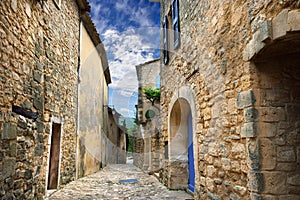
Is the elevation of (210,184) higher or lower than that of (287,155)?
lower

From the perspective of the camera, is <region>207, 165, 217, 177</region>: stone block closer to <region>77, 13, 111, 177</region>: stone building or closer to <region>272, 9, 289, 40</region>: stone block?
<region>272, 9, 289, 40</region>: stone block

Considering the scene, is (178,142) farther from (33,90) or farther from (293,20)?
(293,20)

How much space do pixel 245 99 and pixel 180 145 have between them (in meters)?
2.95

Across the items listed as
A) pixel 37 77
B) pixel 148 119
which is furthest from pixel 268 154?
pixel 148 119

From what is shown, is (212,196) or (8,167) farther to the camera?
(212,196)

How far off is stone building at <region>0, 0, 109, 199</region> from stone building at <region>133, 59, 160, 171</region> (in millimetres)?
2772

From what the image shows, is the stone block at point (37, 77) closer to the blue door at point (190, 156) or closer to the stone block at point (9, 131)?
the stone block at point (9, 131)

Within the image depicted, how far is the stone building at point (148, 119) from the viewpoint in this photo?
8000 millimetres

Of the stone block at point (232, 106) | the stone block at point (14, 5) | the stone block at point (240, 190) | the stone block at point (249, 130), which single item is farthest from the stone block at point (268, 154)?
the stone block at point (14, 5)

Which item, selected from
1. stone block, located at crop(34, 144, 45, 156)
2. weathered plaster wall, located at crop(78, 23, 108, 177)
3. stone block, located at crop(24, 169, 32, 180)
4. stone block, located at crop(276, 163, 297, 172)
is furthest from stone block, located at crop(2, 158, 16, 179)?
weathered plaster wall, located at crop(78, 23, 108, 177)

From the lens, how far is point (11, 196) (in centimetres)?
279

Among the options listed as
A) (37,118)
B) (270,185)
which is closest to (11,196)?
(37,118)

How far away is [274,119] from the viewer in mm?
2148

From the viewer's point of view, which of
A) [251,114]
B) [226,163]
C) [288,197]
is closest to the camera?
[288,197]
